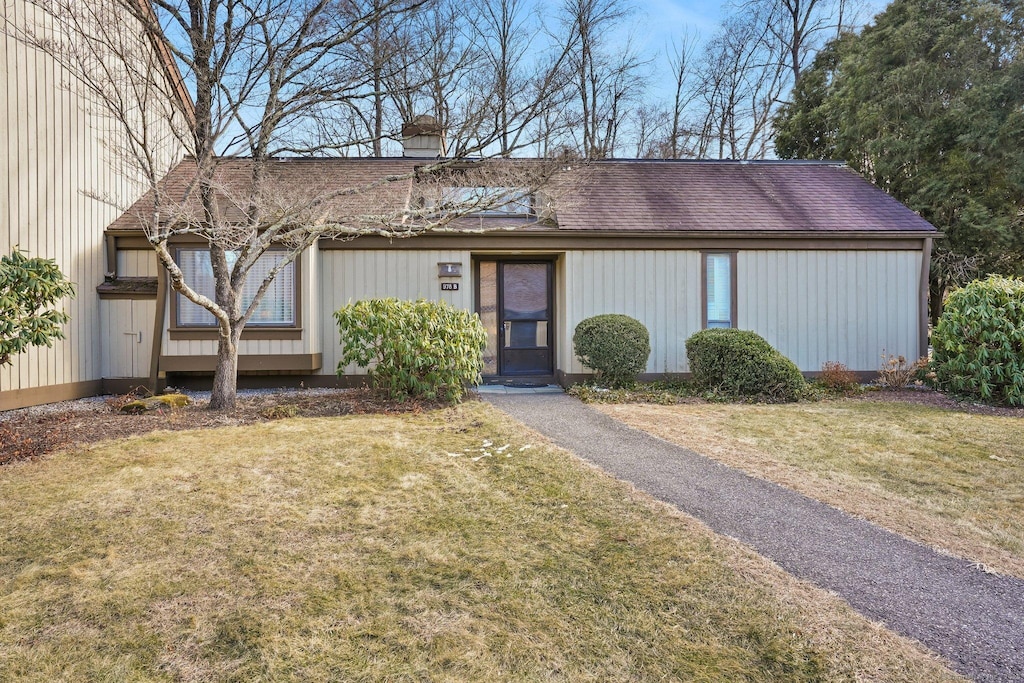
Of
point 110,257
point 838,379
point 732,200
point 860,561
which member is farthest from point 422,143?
point 860,561

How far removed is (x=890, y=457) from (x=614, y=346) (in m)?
4.19

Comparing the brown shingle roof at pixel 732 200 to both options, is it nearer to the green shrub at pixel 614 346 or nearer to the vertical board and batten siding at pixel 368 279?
the green shrub at pixel 614 346

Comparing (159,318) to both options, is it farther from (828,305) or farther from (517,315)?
(828,305)

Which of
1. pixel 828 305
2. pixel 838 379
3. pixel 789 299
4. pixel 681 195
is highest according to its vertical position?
pixel 681 195

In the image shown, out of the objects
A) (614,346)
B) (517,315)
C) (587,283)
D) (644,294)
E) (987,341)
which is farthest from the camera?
(517,315)

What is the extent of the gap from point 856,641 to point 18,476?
5759 millimetres

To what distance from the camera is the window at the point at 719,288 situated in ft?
33.7

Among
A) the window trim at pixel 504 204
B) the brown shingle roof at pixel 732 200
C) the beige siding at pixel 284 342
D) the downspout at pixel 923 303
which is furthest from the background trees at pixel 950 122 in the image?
the beige siding at pixel 284 342

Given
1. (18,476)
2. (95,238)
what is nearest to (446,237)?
(95,238)

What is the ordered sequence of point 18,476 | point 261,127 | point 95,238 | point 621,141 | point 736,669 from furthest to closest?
point 621,141
point 95,238
point 261,127
point 18,476
point 736,669

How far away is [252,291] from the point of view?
30.3ft

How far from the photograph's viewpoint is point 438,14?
820cm

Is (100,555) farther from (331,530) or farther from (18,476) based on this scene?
(18,476)

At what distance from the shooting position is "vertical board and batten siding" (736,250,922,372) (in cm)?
1029
